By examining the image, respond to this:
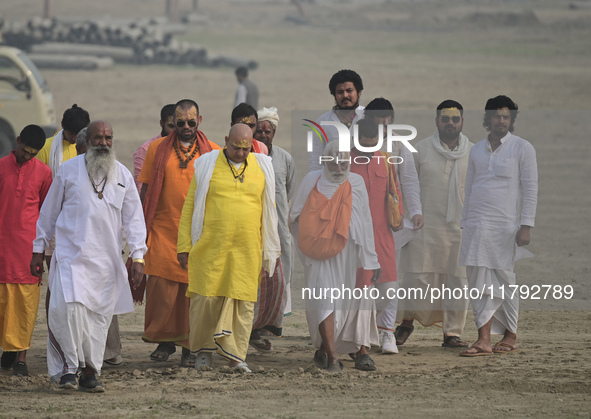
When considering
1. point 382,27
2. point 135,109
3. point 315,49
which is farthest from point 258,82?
point 382,27

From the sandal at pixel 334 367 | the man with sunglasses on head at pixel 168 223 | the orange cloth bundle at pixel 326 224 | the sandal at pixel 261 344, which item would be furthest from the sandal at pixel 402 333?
the man with sunglasses on head at pixel 168 223

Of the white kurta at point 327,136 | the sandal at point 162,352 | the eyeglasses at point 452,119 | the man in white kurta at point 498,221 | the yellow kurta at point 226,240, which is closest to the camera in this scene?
the yellow kurta at point 226,240

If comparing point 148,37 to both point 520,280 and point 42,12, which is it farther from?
point 520,280

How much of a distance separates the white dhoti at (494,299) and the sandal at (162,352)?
94.3 inches

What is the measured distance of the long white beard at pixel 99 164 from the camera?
21.2 feet

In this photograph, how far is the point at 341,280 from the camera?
712cm

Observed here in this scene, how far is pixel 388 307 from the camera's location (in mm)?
7742

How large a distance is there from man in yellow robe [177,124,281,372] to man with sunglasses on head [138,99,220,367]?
0.38 meters

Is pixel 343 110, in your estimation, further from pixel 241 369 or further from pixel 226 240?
pixel 241 369

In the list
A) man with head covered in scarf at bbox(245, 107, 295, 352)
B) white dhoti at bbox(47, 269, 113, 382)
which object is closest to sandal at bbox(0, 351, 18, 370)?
white dhoti at bbox(47, 269, 113, 382)

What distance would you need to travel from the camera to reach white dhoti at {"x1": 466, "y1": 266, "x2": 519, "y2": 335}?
768 cm

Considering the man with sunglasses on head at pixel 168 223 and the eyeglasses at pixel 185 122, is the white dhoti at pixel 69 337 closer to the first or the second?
the man with sunglasses on head at pixel 168 223

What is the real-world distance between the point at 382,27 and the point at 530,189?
33374mm

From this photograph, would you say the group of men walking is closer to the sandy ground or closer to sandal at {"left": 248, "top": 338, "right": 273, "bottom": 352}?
sandal at {"left": 248, "top": 338, "right": 273, "bottom": 352}
